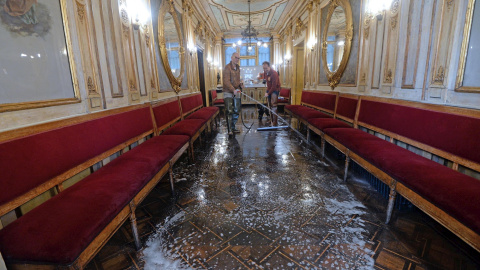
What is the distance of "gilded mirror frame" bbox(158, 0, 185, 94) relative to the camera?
14.5 feet

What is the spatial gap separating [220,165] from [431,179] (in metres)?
2.56

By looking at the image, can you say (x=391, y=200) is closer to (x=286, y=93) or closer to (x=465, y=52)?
(x=465, y=52)

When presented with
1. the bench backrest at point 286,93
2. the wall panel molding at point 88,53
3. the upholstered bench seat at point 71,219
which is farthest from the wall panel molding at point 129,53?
the bench backrest at point 286,93

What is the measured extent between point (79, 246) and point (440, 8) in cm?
373

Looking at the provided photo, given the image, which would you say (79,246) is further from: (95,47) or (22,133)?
(95,47)

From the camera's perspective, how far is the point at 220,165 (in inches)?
135

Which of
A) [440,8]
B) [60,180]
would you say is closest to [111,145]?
[60,180]

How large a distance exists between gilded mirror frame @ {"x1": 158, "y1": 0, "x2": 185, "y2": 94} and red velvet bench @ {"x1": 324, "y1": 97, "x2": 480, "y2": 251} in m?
3.71

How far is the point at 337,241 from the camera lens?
1727 mm

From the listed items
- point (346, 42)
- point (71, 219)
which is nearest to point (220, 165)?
point (71, 219)

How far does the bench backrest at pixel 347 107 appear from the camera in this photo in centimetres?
382

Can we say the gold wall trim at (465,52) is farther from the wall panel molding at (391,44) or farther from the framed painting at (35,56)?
the framed painting at (35,56)

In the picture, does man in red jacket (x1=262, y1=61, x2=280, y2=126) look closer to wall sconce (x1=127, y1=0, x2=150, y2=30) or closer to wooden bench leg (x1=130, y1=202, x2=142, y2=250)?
wall sconce (x1=127, y1=0, x2=150, y2=30)

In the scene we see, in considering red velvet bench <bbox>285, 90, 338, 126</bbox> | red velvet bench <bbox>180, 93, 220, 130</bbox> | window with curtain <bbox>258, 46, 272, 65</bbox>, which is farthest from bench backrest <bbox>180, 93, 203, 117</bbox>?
window with curtain <bbox>258, 46, 272, 65</bbox>
